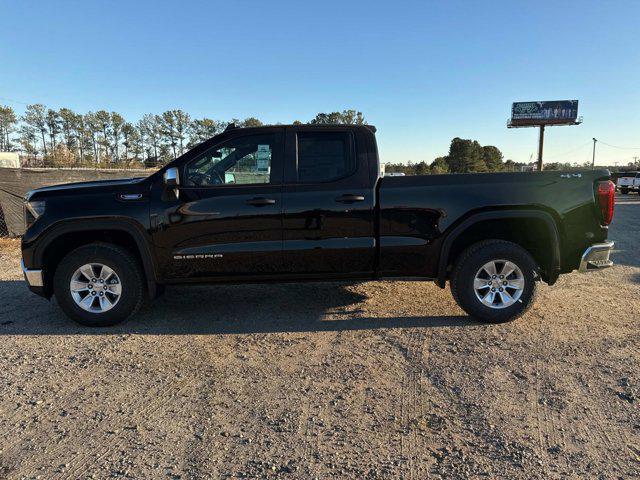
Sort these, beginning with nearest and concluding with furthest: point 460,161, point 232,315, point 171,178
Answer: point 171,178 → point 232,315 → point 460,161

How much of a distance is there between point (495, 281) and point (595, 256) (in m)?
1.03

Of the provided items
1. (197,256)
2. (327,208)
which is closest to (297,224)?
(327,208)

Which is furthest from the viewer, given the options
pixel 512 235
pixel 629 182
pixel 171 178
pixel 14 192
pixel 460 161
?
pixel 460 161

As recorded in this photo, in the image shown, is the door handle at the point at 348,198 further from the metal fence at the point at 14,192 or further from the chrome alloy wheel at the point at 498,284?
the metal fence at the point at 14,192

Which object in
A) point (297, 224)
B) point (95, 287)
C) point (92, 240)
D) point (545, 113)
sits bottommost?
point (95, 287)

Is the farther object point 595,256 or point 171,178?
point 595,256

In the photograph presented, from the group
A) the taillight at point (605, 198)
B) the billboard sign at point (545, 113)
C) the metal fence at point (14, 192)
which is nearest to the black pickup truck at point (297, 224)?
the taillight at point (605, 198)

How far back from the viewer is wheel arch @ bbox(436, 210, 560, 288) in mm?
4383

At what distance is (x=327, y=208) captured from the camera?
4363 millimetres

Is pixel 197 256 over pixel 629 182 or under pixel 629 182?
under

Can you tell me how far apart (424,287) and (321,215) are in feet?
7.64

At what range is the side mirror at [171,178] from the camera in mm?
4258

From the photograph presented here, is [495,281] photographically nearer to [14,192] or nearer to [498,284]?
[498,284]

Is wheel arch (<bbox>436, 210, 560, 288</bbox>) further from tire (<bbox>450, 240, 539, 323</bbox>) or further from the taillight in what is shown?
the taillight
